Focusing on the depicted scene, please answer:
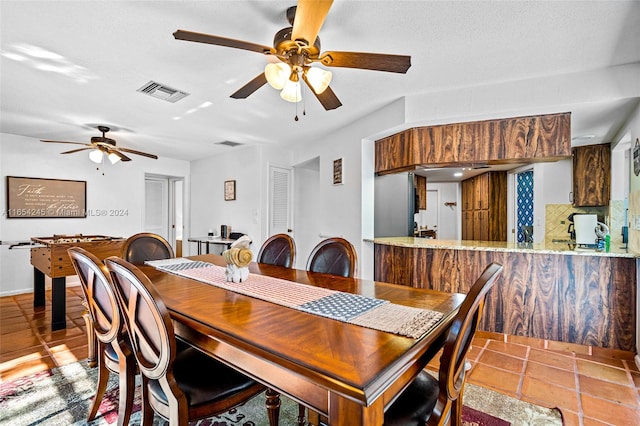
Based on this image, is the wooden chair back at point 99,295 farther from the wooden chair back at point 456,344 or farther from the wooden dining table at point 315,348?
the wooden chair back at point 456,344

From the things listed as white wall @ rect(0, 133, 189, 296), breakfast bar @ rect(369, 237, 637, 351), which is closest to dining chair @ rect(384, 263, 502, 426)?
breakfast bar @ rect(369, 237, 637, 351)

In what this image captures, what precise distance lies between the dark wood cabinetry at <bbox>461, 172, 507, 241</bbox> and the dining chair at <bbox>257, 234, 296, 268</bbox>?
15.1ft

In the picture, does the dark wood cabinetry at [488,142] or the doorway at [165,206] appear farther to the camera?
the doorway at [165,206]

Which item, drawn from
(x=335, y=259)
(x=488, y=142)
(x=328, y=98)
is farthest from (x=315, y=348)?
(x=488, y=142)

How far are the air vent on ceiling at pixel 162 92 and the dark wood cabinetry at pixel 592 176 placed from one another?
4655 mm

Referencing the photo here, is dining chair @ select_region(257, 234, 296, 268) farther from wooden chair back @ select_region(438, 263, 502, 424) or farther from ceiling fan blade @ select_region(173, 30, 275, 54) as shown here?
wooden chair back @ select_region(438, 263, 502, 424)

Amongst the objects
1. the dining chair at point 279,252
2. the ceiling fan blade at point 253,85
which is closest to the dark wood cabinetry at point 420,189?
the dining chair at point 279,252

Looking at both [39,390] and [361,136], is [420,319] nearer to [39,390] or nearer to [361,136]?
[39,390]

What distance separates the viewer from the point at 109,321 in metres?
1.50

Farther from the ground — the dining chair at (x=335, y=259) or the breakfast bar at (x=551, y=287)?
the dining chair at (x=335, y=259)

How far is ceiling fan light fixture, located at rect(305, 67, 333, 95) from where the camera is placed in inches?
70.7

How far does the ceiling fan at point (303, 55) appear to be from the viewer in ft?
4.54

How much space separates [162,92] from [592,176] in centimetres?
496

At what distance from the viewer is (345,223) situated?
4.11m
